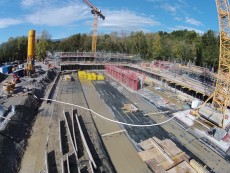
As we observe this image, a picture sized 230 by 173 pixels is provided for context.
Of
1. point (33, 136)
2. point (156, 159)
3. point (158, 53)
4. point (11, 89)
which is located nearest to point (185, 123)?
point (156, 159)

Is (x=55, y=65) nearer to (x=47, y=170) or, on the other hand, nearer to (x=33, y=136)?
(x=33, y=136)

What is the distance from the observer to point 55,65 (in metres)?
41.7

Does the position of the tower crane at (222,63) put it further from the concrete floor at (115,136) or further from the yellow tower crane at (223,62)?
the concrete floor at (115,136)

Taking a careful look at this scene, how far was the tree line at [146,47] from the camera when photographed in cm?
4881

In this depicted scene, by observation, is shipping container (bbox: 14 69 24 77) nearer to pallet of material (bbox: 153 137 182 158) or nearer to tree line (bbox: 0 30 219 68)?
tree line (bbox: 0 30 219 68)

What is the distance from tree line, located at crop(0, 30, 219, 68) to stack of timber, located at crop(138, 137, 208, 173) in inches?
1520

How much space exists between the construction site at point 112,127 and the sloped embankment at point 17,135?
0.06 metres

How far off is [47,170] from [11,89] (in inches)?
488

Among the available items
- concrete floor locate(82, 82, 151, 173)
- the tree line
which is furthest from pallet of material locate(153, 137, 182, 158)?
the tree line

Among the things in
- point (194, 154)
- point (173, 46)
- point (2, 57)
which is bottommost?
point (194, 154)

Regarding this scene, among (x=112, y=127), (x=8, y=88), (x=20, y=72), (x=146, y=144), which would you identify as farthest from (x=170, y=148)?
(x=20, y=72)

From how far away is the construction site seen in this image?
490 inches

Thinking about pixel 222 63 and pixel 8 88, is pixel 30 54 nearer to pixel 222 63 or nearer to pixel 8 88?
pixel 8 88

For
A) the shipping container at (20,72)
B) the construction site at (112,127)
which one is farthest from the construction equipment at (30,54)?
the shipping container at (20,72)
